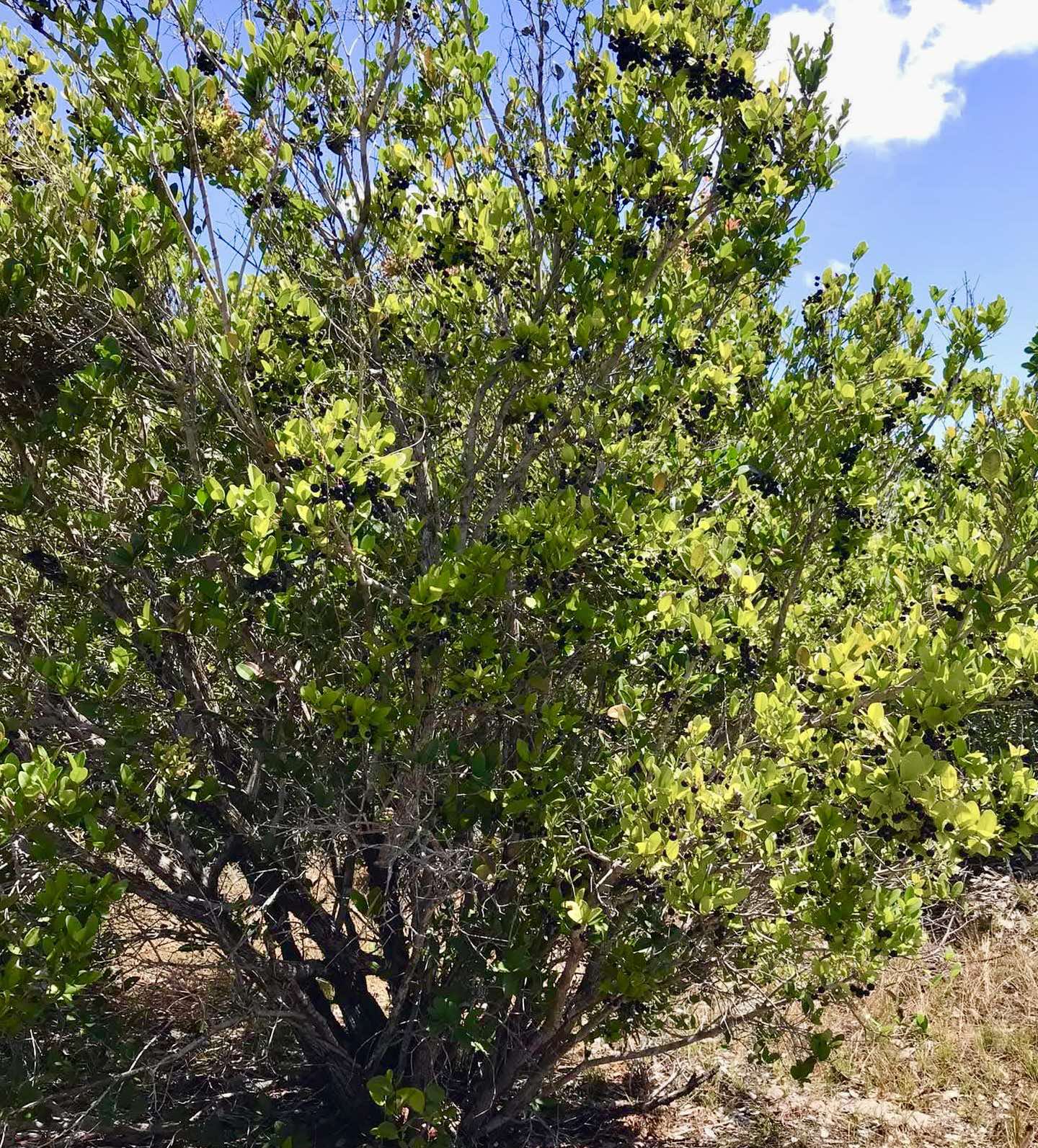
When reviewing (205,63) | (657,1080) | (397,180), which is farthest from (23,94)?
(657,1080)

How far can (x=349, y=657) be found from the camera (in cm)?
330

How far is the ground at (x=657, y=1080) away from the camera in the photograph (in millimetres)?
3455

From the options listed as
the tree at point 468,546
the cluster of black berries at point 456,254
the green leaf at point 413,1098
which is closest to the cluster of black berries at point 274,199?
the tree at point 468,546

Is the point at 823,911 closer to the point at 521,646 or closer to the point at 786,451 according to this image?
the point at 521,646

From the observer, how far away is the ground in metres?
3.46

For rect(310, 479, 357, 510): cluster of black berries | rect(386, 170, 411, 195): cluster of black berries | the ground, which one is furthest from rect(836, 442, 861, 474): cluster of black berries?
the ground

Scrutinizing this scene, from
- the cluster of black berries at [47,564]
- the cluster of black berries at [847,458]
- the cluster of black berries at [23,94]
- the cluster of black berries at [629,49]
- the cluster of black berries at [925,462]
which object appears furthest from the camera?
the cluster of black berries at [925,462]

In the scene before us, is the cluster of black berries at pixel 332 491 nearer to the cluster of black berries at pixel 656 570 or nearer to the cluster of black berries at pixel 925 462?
the cluster of black berries at pixel 656 570

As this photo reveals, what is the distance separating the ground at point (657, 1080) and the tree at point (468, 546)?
0.38 m

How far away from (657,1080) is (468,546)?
3.52 m

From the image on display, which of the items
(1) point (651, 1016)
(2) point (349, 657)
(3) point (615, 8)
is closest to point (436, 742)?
(2) point (349, 657)

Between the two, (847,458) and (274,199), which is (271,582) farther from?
(847,458)

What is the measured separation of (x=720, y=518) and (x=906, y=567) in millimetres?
764

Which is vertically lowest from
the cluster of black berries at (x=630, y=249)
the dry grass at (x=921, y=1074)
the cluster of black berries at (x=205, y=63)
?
the dry grass at (x=921, y=1074)
